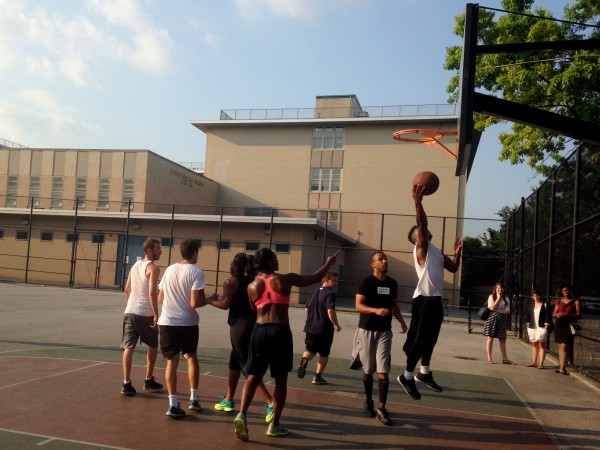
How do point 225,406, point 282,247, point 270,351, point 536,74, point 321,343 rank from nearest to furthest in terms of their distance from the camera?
point 270,351
point 225,406
point 321,343
point 536,74
point 282,247

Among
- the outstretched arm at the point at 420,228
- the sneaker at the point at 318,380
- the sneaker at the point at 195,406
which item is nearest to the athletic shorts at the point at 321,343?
the sneaker at the point at 318,380

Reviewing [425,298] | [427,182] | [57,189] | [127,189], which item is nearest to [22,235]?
[127,189]

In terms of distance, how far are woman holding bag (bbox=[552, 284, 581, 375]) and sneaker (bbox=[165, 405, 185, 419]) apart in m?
7.54

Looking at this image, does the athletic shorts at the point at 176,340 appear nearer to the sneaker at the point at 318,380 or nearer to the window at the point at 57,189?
the sneaker at the point at 318,380

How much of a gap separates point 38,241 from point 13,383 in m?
25.3

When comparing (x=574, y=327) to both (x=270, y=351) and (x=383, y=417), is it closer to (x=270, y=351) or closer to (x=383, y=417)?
(x=383, y=417)

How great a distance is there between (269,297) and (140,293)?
2179mm

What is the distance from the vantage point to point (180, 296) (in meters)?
6.36

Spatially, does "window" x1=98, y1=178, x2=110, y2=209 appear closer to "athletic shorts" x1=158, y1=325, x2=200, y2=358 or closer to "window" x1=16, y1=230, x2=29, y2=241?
"window" x1=16, y1=230, x2=29, y2=241

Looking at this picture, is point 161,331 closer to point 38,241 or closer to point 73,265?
point 73,265

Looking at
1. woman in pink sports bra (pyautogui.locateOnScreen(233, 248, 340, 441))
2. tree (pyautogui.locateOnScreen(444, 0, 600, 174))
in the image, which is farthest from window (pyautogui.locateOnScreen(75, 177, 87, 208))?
woman in pink sports bra (pyautogui.locateOnScreen(233, 248, 340, 441))

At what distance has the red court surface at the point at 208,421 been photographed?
536cm

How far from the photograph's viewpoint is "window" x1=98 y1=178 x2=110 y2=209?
3575 centimetres

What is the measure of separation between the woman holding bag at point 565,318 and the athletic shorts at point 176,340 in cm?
728
